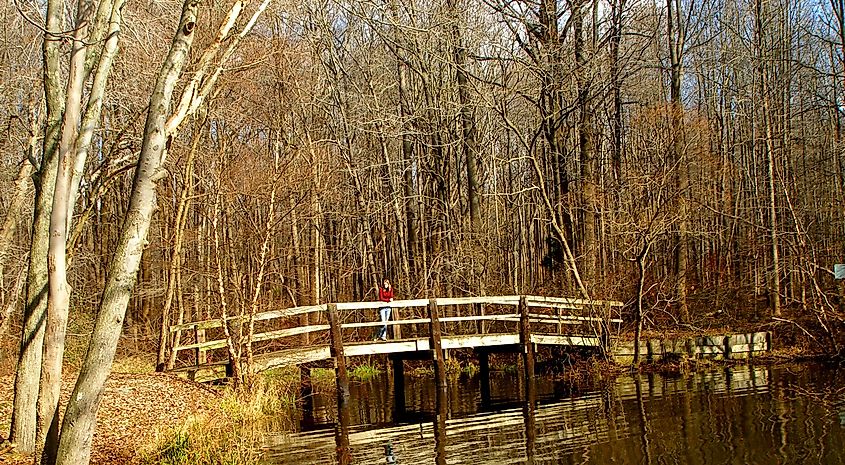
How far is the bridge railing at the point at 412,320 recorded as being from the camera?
15.1 m

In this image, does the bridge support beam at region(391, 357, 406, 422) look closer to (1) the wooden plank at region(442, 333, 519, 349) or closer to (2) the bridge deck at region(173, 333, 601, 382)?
(2) the bridge deck at region(173, 333, 601, 382)

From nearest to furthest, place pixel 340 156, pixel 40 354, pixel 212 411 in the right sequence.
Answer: pixel 40 354
pixel 212 411
pixel 340 156

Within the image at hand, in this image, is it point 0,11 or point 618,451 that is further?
point 0,11

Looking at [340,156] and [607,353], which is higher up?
[340,156]

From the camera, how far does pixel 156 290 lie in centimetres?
2183

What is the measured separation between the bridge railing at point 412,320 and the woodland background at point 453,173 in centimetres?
55

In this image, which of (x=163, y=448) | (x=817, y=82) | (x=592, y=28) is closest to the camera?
(x=163, y=448)

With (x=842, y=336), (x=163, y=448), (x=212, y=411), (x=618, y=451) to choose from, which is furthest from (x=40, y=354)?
(x=842, y=336)

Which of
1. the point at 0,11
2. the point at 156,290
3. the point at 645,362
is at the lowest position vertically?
the point at 645,362

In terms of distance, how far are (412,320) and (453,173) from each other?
11006 millimetres

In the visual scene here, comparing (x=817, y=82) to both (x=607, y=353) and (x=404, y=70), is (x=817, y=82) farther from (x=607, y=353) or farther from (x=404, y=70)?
(x=607, y=353)

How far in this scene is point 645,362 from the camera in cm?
1778

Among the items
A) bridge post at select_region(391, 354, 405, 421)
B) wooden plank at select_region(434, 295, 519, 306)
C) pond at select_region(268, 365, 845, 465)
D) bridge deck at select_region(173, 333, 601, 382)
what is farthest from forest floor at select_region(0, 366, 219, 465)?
wooden plank at select_region(434, 295, 519, 306)

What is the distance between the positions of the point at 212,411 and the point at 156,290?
10831mm
